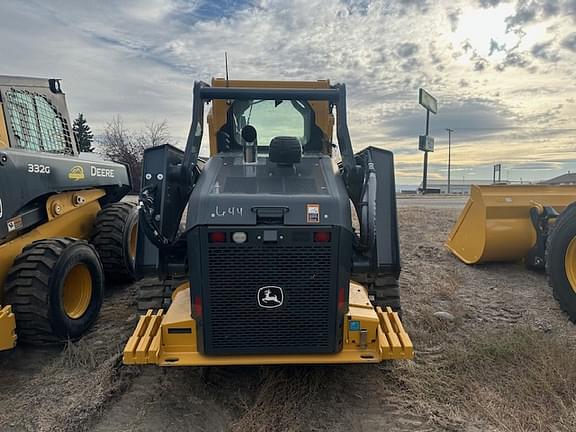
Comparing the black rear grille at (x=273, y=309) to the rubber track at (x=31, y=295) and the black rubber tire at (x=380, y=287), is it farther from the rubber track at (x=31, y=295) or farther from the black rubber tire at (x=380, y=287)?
the rubber track at (x=31, y=295)

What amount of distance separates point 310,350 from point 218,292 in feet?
2.38

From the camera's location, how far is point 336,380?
370cm

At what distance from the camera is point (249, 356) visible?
323 cm

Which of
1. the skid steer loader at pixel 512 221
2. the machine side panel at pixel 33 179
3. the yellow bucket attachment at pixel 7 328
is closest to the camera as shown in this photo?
the yellow bucket attachment at pixel 7 328

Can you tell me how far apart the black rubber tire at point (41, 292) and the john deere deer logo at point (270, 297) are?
2.05m

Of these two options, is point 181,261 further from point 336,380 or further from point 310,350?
point 336,380

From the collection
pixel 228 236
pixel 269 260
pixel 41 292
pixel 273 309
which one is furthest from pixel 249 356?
pixel 41 292

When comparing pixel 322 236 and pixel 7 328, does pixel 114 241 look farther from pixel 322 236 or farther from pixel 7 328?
pixel 322 236

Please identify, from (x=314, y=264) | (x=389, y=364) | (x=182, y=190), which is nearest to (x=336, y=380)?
(x=389, y=364)

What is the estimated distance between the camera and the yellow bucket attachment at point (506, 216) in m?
6.45

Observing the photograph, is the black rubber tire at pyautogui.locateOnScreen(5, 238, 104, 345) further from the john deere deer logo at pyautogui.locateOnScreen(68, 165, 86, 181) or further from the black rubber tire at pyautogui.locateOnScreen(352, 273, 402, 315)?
the black rubber tire at pyautogui.locateOnScreen(352, 273, 402, 315)

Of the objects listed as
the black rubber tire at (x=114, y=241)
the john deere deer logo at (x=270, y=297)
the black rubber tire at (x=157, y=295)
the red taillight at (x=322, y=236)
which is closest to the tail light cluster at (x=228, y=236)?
the red taillight at (x=322, y=236)

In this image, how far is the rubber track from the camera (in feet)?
13.1

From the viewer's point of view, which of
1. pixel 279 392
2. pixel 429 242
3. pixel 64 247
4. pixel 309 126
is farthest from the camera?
pixel 429 242
